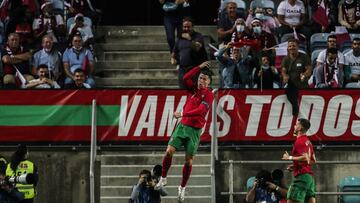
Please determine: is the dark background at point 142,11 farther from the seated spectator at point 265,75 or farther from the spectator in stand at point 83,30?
the seated spectator at point 265,75

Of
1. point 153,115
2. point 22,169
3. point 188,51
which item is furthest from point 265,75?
point 22,169

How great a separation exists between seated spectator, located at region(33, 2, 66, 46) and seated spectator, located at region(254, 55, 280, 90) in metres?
4.49

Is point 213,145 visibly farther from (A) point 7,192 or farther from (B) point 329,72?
(A) point 7,192

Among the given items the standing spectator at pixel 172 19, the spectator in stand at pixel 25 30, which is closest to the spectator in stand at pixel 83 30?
the spectator in stand at pixel 25 30

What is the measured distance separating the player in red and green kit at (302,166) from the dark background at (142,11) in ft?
33.3

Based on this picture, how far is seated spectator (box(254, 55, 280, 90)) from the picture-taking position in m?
29.3

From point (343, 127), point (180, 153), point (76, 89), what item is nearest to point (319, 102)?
point (343, 127)

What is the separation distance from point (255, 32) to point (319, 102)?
230 centimetres

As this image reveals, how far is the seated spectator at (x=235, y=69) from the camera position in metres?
29.3

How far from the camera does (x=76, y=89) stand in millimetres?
28766

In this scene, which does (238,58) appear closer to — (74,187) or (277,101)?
(277,101)

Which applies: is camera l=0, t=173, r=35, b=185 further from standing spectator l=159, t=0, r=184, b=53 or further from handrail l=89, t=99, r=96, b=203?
standing spectator l=159, t=0, r=184, b=53

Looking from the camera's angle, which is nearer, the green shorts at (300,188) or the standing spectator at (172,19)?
the green shorts at (300,188)

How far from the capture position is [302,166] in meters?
25.2
